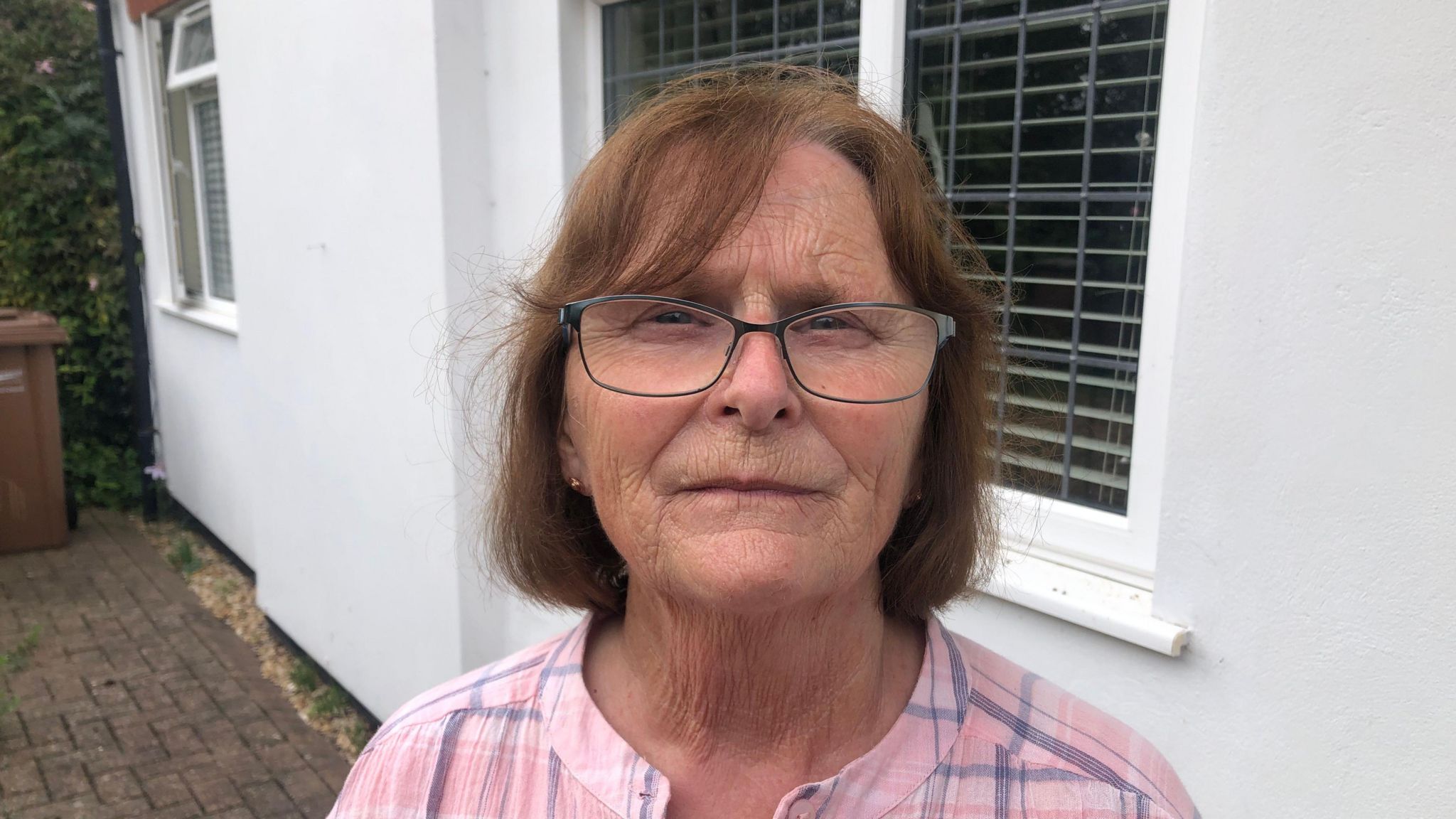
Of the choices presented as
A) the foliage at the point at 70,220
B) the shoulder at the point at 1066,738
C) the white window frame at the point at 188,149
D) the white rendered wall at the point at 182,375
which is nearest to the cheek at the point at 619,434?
the shoulder at the point at 1066,738

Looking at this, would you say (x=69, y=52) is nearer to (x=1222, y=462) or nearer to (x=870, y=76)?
(x=870, y=76)

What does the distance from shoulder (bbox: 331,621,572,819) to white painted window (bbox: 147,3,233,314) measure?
6450mm

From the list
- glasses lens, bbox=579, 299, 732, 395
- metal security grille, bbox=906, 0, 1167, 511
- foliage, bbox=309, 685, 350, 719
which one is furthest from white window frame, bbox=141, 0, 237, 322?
glasses lens, bbox=579, 299, 732, 395

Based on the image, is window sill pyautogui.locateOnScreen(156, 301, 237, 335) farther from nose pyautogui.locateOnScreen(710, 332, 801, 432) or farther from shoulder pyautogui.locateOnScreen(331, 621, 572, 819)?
nose pyautogui.locateOnScreen(710, 332, 801, 432)

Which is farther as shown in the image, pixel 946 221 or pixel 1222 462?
pixel 1222 462

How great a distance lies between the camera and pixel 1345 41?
179 cm

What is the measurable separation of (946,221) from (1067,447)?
1.39 m

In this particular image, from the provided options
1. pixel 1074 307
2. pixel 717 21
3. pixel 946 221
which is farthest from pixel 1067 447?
pixel 717 21

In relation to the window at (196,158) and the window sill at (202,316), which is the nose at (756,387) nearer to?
the window sill at (202,316)

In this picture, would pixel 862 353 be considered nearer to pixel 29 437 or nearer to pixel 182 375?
pixel 182 375

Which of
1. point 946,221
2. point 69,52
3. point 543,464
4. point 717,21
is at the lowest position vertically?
point 543,464

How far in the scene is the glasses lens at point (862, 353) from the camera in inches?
47.6

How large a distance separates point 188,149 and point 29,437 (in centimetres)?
241

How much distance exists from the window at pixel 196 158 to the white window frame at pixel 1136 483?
5.73 meters
